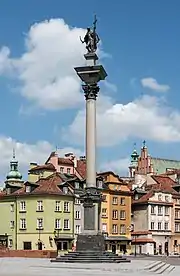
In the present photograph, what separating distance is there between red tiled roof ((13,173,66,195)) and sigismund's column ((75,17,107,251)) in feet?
163

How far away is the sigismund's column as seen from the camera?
40.5 meters

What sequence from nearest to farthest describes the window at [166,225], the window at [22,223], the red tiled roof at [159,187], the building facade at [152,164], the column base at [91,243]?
1. the column base at [91,243]
2. the window at [22,223]
3. the red tiled roof at [159,187]
4. the window at [166,225]
5. the building facade at [152,164]

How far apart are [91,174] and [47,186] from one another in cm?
5216

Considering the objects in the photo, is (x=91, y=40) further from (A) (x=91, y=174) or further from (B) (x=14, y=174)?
(B) (x=14, y=174)

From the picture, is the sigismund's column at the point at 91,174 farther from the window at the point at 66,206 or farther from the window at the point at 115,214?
the window at the point at 115,214

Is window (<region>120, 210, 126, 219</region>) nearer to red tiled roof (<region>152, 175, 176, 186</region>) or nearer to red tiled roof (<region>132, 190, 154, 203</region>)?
red tiled roof (<region>132, 190, 154, 203</region>)

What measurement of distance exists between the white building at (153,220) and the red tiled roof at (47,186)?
1648cm

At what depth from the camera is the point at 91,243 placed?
40.2 metres

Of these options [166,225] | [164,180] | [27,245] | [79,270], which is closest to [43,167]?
[27,245]

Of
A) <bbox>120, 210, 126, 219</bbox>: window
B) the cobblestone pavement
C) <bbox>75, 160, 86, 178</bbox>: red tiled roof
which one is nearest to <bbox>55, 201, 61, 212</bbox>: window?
<bbox>120, 210, 126, 219</bbox>: window

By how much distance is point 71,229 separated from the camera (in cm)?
9294

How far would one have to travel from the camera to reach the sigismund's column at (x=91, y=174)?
40469 mm

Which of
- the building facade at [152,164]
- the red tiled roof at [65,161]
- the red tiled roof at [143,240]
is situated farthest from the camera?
the building facade at [152,164]

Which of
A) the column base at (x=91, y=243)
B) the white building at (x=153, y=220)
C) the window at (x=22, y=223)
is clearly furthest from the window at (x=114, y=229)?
the column base at (x=91, y=243)
